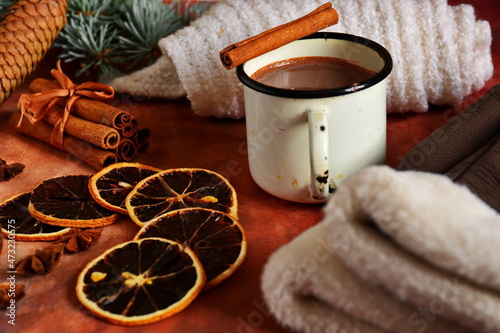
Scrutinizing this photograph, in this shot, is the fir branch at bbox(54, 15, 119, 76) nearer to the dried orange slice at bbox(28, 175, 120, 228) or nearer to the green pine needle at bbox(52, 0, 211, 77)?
the green pine needle at bbox(52, 0, 211, 77)

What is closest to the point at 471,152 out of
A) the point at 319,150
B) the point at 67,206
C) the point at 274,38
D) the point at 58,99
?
the point at 319,150

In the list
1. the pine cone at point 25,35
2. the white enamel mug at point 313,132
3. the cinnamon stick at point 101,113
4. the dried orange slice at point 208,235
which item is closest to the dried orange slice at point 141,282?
the dried orange slice at point 208,235

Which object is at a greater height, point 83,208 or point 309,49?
point 309,49

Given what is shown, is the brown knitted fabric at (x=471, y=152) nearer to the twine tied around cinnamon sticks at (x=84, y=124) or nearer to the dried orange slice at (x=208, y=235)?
the dried orange slice at (x=208, y=235)

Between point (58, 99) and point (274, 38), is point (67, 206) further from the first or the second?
point (274, 38)

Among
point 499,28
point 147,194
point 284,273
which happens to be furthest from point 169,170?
point 499,28

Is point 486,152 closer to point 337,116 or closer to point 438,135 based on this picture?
point 438,135
